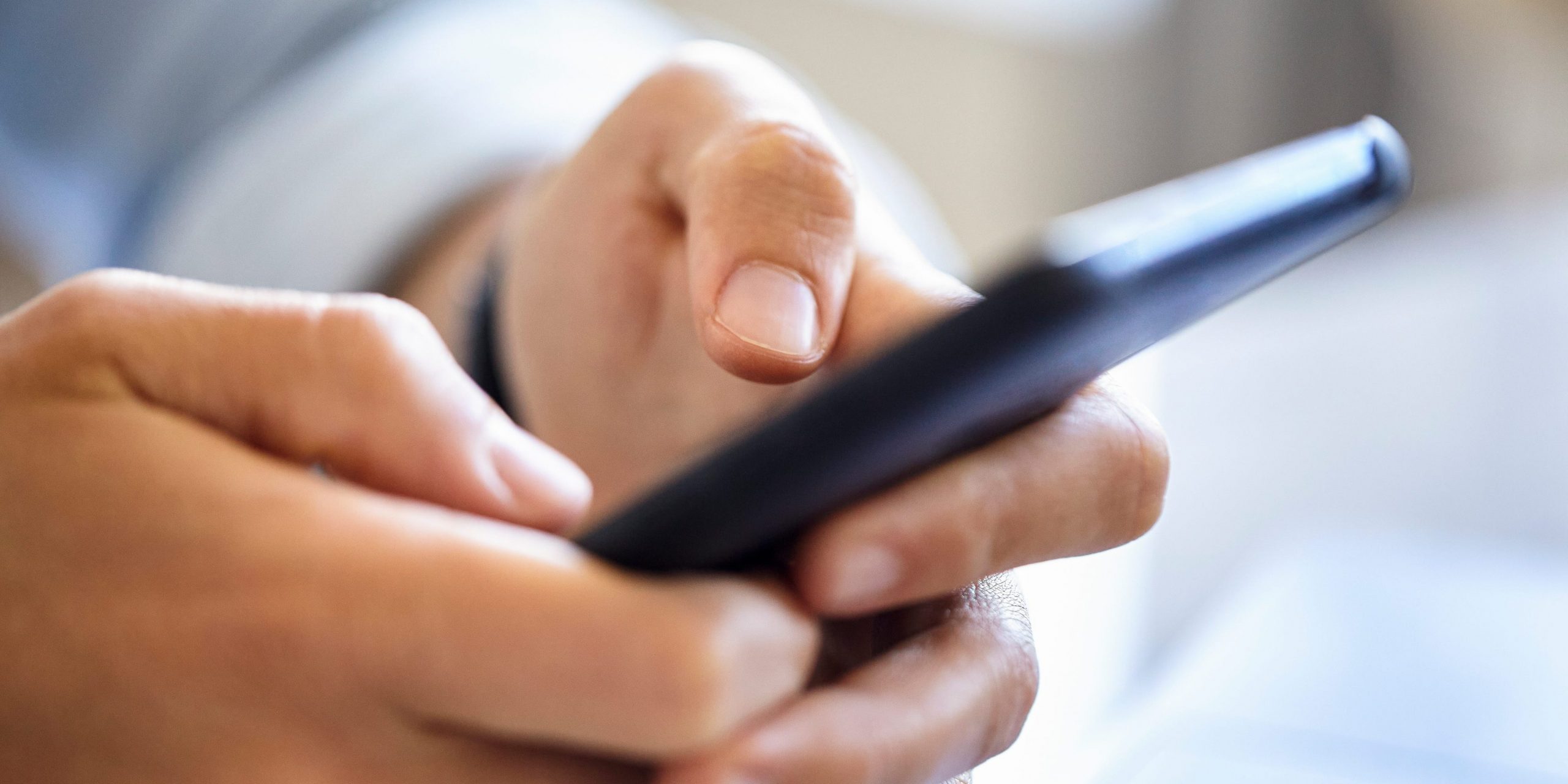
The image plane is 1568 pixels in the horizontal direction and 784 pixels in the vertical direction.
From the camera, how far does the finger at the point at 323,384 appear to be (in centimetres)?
15

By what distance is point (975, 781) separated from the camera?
0.66 feet

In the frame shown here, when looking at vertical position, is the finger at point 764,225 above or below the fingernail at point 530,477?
above

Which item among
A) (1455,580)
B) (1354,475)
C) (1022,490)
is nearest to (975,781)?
(1022,490)

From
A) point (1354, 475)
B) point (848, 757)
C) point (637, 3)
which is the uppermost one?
point (637, 3)

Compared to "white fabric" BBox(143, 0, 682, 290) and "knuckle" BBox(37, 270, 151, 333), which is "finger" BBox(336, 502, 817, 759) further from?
"white fabric" BBox(143, 0, 682, 290)

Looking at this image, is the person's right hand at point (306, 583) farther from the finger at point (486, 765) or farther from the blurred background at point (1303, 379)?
the blurred background at point (1303, 379)

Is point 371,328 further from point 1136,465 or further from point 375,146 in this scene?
point 375,146

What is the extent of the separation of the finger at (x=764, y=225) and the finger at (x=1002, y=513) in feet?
0.15

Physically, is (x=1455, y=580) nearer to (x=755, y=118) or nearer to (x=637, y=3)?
(x=755, y=118)

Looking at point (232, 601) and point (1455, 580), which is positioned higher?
point (232, 601)

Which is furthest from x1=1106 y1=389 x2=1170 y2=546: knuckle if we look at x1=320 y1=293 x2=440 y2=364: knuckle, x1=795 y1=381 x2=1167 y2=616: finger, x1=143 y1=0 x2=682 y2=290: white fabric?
x1=143 y1=0 x2=682 y2=290: white fabric

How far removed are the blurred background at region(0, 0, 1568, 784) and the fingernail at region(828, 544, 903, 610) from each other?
7 centimetres

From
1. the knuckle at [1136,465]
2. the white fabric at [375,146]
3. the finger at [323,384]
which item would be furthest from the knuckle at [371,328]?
the white fabric at [375,146]

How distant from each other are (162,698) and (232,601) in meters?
0.02
